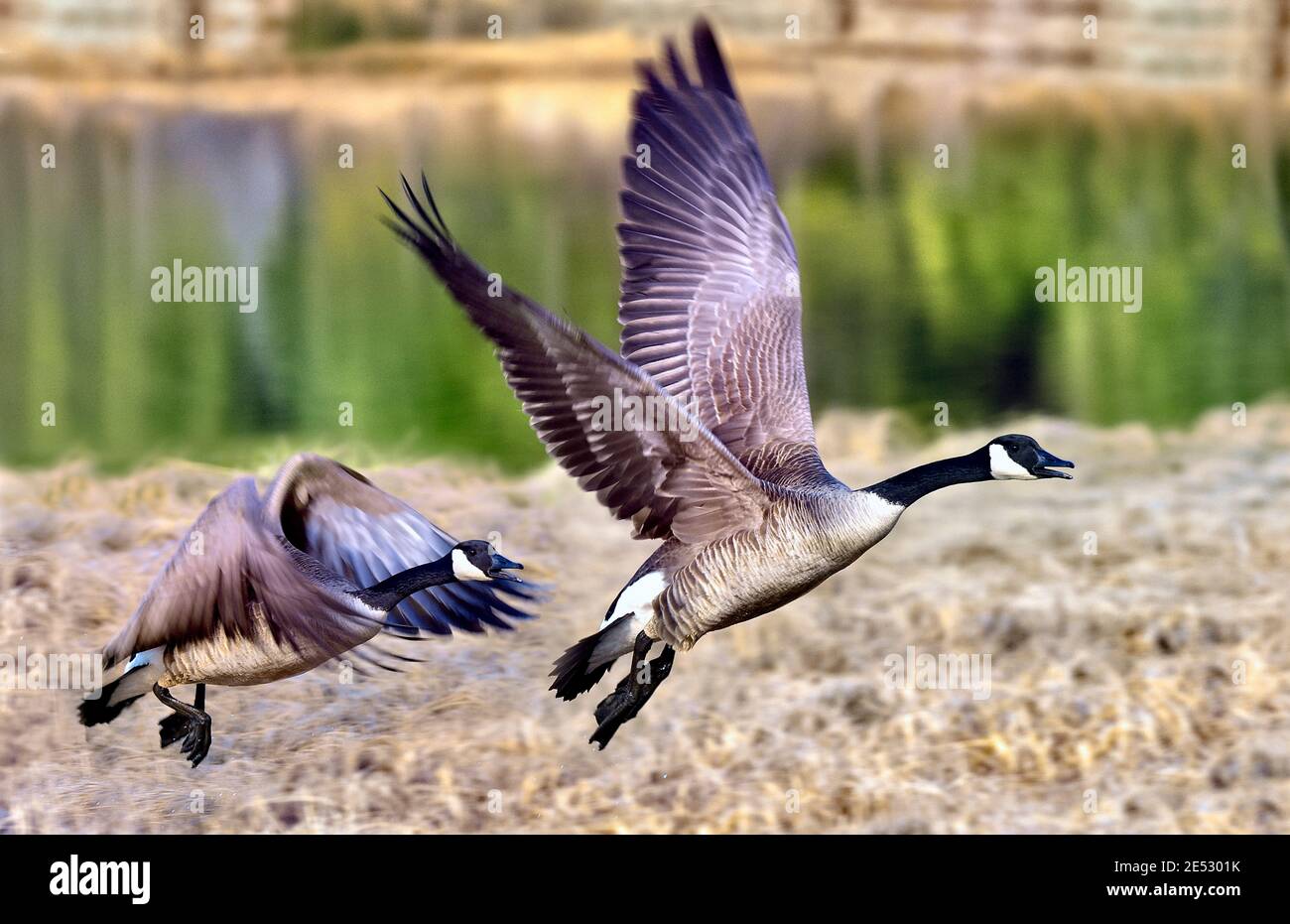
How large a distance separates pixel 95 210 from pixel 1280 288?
6.29 metres

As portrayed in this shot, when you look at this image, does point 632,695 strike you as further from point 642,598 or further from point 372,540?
point 372,540

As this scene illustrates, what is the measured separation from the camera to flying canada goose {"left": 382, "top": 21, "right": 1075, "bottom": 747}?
304 cm

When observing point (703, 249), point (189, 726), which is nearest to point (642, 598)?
point (703, 249)

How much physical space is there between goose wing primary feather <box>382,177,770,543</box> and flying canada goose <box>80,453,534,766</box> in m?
0.35

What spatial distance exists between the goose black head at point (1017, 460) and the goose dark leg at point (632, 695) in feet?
3.23

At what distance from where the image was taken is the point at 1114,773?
13.8 feet

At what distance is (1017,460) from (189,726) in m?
2.40

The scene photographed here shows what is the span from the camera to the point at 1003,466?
344 cm

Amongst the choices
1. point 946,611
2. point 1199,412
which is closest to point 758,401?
point 946,611

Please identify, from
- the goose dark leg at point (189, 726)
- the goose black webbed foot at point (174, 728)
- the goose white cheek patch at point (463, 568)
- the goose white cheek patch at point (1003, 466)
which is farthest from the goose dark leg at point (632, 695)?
the goose black webbed foot at point (174, 728)

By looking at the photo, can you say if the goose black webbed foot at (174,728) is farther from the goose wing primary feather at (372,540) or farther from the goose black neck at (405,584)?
the goose black neck at (405,584)

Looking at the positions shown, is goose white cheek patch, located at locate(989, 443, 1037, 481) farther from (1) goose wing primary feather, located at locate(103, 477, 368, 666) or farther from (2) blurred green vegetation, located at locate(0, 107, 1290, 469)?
(2) blurred green vegetation, located at locate(0, 107, 1290, 469)

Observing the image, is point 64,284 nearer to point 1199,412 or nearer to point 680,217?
point 680,217

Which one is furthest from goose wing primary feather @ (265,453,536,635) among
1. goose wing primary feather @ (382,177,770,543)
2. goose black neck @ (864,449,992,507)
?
goose black neck @ (864,449,992,507)
